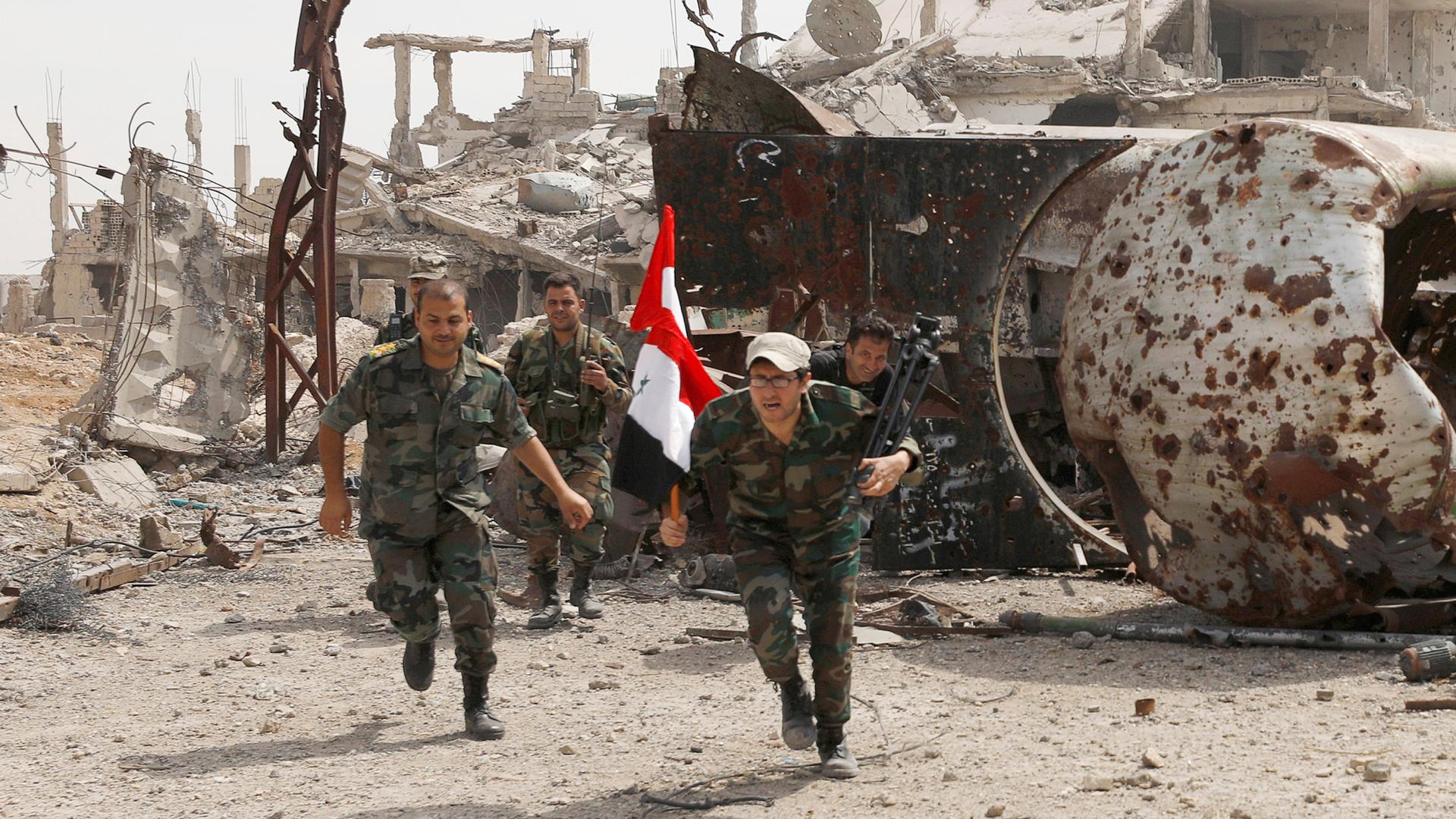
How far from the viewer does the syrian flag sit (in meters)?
4.93

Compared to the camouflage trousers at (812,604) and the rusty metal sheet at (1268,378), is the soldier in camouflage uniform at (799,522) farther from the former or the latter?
the rusty metal sheet at (1268,378)

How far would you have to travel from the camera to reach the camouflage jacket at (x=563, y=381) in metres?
6.69

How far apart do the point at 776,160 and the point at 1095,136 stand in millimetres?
1784

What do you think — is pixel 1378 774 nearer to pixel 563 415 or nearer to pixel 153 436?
pixel 563 415

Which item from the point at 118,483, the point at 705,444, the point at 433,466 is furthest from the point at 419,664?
the point at 118,483

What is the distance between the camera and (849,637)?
4074 millimetres

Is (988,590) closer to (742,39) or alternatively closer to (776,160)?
(776,160)

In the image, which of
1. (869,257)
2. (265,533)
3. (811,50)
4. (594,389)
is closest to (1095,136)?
(869,257)

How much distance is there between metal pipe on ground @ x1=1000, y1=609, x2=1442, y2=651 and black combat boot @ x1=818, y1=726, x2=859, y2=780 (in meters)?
2.01

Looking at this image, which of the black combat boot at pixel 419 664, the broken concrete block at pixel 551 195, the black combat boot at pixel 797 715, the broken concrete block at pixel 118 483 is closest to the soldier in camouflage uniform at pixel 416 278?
the black combat boot at pixel 419 664

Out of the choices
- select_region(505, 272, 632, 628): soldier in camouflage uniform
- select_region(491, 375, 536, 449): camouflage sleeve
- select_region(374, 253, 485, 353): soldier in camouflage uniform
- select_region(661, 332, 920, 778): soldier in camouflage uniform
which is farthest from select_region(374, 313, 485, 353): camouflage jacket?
select_region(661, 332, 920, 778): soldier in camouflage uniform

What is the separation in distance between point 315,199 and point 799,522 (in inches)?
327

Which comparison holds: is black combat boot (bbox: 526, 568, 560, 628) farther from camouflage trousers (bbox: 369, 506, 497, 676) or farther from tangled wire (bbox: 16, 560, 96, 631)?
tangled wire (bbox: 16, 560, 96, 631)

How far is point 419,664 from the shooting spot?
16.2ft
